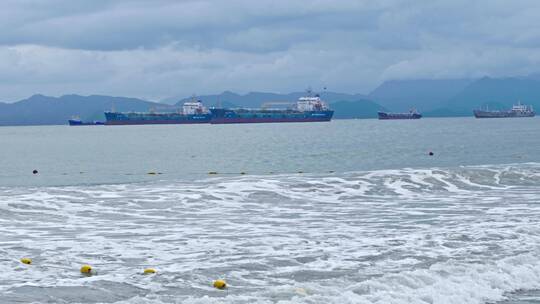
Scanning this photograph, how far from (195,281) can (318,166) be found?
60.7m

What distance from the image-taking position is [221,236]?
83.8 feet

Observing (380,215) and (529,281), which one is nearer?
(529,281)

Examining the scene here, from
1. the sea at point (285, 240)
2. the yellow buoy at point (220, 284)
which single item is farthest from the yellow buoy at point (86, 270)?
the yellow buoy at point (220, 284)

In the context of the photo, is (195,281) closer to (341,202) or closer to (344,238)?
(344,238)

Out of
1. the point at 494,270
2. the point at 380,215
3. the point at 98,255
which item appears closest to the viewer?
the point at 494,270

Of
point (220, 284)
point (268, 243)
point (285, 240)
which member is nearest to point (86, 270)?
point (220, 284)

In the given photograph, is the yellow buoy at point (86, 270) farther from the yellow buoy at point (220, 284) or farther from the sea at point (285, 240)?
the yellow buoy at point (220, 284)

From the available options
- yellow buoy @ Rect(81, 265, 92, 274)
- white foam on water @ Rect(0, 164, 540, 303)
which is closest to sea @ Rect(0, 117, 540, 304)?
white foam on water @ Rect(0, 164, 540, 303)

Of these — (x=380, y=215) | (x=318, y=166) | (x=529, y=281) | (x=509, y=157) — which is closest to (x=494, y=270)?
(x=529, y=281)

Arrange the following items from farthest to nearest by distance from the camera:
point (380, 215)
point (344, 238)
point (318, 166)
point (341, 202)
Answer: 1. point (318, 166)
2. point (341, 202)
3. point (380, 215)
4. point (344, 238)

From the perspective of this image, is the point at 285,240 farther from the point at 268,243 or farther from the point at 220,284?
the point at 220,284

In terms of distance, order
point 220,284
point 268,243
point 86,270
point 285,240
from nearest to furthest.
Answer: point 220,284 → point 86,270 → point 268,243 → point 285,240

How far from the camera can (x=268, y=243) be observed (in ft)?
78.4

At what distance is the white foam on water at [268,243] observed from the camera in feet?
57.4
